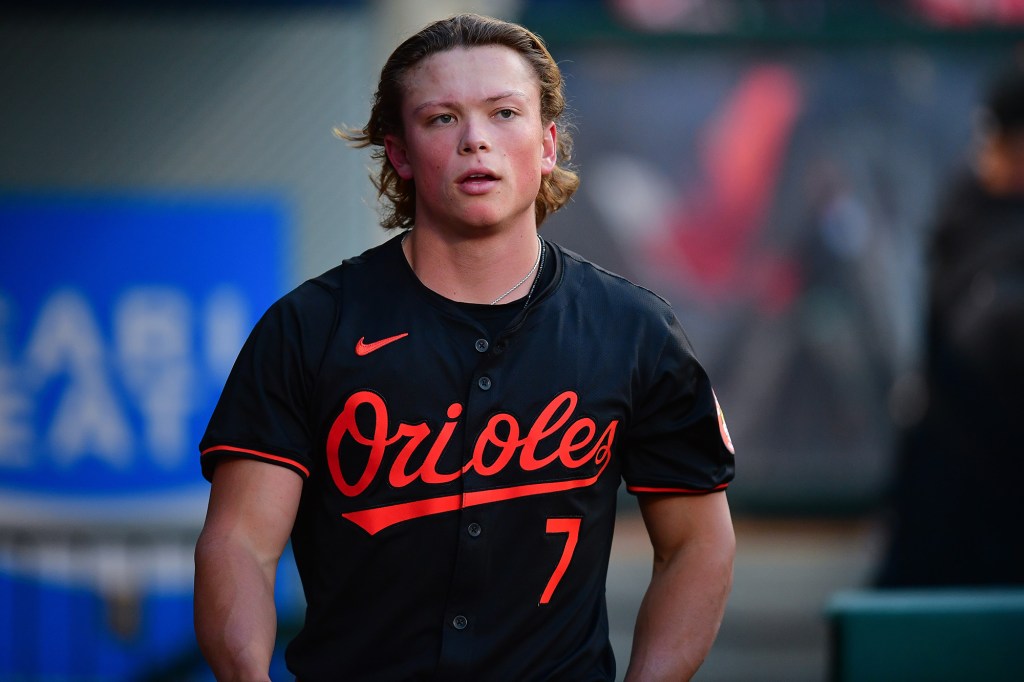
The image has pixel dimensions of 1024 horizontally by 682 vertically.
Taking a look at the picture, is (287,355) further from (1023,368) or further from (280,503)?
(1023,368)

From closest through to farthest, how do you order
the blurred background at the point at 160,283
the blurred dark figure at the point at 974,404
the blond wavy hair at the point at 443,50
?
the blond wavy hair at the point at 443,50 < the blurred background at the point at 160,283 < the blurred dark figure at the point at 974,404

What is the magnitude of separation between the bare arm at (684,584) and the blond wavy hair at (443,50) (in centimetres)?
72

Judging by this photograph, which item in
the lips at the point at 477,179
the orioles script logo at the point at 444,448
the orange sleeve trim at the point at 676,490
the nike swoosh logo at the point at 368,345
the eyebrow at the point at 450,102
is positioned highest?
the eyebrow at the point at 450,102

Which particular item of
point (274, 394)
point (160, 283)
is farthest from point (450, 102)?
point (160, 283)

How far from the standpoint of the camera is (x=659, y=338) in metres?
2.61

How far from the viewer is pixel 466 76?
2520 mm

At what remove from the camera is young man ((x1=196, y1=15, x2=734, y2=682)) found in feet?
7.97

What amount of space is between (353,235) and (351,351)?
4.93 m

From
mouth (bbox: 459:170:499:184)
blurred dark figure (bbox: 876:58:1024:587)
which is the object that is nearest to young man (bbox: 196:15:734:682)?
mouth (bbox: 459:170:499:184)

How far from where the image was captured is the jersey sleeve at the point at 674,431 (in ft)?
8.55

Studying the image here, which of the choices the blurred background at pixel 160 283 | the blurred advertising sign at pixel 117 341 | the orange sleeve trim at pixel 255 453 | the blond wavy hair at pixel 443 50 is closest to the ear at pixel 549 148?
the blond wavy hair at pixel 443 50

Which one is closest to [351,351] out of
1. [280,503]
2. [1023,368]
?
[280,503]

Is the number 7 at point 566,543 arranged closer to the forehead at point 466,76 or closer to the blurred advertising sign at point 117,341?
the forehead at point 466,76

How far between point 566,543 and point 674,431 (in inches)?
12.2
